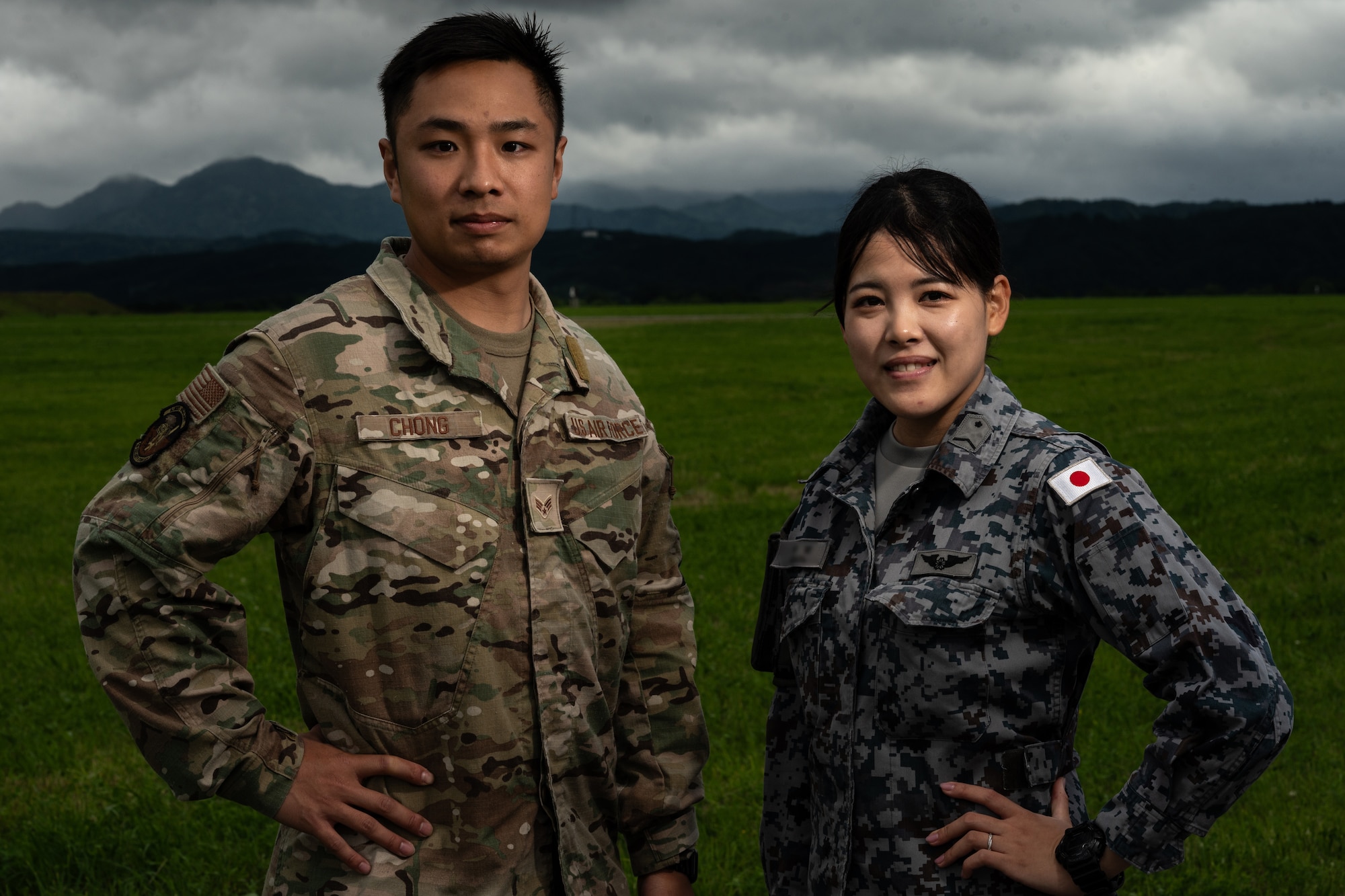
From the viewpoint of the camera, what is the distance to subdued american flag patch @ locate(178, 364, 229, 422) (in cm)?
237

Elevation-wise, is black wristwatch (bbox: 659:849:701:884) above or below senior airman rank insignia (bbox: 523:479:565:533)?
below

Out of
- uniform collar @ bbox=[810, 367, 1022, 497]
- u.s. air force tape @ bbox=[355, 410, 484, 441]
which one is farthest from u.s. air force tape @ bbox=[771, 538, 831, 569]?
u.s. air force tape @ bbox=[355, 410, 484, 441]

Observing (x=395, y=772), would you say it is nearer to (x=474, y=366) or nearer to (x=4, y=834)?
(x=474, y=366)

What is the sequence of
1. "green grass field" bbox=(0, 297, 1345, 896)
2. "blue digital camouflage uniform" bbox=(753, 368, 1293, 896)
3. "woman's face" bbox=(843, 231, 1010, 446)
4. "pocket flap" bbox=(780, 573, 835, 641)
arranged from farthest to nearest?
1. "green grass field" bbox=(0, 297, 1345, 896)
2. "pocket flap" bbox=(780, 573, 835, 641)
3. "woman's face" bbox=(843, 231, 1010, 446)
4. "blue digital camouflage uniform" bbox=(753, 368, 1293, 896)

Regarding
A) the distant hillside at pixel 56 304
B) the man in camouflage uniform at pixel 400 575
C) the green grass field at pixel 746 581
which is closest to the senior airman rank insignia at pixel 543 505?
the man in camouflage uniform at pixel 400 575

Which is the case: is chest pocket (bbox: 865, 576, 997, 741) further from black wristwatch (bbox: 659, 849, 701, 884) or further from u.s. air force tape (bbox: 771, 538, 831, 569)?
black wristwatch (bbox: 659, 849, 701, 884)

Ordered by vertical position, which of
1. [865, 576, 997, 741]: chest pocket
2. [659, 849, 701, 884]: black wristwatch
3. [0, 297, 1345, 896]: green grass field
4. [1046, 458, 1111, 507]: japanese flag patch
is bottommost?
[0, 297, 1345, 896]: green grass field

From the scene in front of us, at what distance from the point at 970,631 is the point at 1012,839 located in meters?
0.47

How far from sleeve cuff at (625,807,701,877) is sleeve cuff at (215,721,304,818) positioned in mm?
957

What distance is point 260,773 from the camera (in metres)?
2.44

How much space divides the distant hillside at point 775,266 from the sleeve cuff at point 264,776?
8197 cm

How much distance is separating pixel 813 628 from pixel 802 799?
49cm

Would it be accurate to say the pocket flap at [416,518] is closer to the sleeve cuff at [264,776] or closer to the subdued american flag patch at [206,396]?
the subdued american flag patch at [206,396]

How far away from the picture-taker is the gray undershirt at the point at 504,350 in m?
2.74
